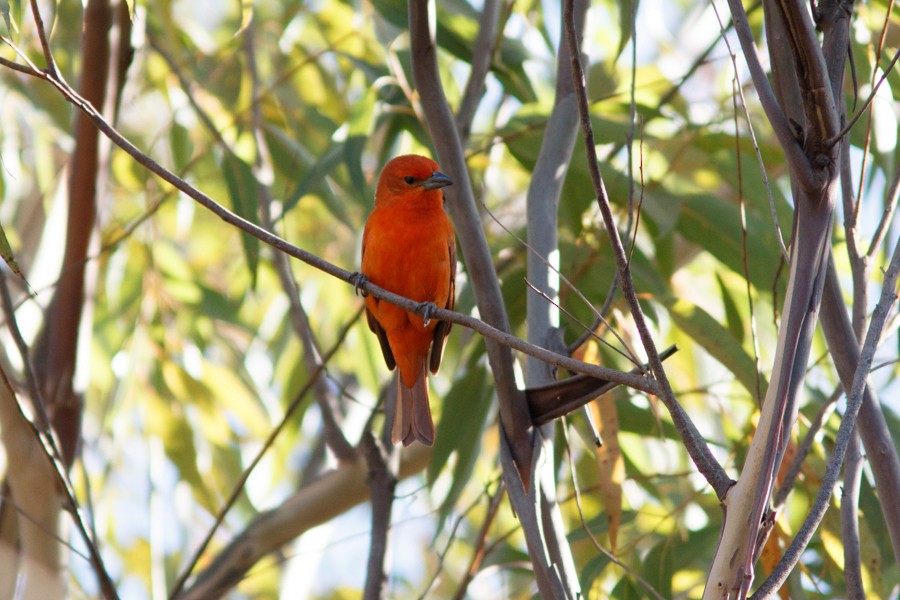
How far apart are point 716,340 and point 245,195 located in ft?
6.34

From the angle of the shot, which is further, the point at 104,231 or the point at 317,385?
the point at 104,231

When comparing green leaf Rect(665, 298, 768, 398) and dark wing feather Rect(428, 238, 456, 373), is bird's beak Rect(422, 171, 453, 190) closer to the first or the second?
dark wing feather Rect(428, 238, 456, 373)

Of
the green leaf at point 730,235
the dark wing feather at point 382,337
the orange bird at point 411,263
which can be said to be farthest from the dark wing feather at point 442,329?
the green leaf at point 730,235

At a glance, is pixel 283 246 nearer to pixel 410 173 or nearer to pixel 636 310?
pixel 636 310

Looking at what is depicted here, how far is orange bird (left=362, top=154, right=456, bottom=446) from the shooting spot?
13.1ft

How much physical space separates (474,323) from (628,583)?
1403 mm

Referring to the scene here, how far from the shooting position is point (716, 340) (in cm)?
318

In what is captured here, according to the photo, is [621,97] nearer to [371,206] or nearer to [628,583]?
[371,206]

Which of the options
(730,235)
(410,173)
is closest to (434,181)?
(410,173)

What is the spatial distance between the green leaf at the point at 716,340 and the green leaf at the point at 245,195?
1632 millimetres

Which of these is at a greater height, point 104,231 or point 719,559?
point 104,231

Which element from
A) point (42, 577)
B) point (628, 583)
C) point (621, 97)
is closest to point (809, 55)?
point (628, 583)

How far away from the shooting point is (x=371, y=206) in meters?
4.14

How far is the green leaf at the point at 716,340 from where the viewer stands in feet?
10.2
